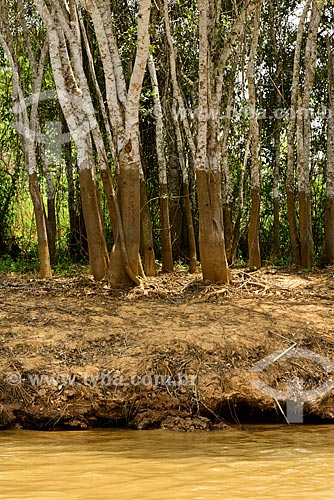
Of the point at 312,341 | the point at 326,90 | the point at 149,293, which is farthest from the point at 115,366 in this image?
the point at 326,90

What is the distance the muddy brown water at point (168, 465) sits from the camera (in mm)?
4215

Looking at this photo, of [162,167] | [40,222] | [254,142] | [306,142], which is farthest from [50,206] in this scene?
[306,142]

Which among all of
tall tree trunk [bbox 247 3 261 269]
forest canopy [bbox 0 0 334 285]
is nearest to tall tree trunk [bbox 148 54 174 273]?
forest canopy [bbox 0 0 334 285]

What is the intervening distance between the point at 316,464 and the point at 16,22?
12.4 metres

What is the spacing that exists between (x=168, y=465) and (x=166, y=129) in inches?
423

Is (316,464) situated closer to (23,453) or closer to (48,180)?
(23,453)

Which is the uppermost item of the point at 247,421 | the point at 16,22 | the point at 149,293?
the point at 16,22

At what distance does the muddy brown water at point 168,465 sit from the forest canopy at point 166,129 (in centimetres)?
412

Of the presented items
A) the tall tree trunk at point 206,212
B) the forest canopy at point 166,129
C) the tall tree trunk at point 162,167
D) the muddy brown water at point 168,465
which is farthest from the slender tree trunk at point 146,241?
the muddy brown water at point 168,465

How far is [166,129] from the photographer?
585 inches

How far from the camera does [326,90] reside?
16.9 meters

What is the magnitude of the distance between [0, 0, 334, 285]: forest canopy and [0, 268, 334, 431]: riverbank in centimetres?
202

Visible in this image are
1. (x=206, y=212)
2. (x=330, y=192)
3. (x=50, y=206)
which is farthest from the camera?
(x=50, y=206)

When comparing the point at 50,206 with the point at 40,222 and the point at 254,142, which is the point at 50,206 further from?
the point at 254,142
